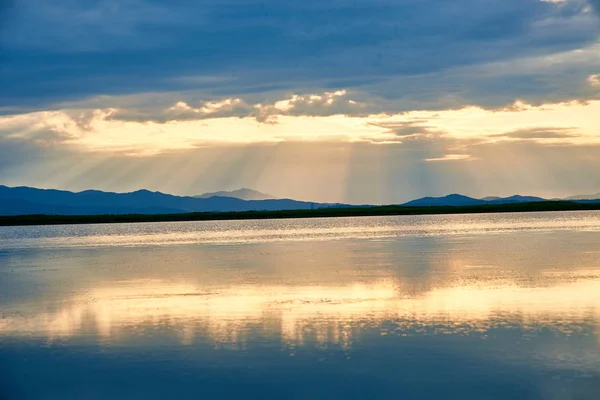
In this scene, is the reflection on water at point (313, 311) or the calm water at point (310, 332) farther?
the reflection on water at point (313, 311)

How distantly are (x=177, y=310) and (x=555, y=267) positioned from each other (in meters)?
21.7

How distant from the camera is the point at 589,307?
2736 cm

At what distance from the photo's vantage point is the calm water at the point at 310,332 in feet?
58.9

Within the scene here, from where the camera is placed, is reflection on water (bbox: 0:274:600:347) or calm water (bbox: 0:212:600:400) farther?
reflection on water (bbox: 0:274:600:347)

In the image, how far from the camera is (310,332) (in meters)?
23.8

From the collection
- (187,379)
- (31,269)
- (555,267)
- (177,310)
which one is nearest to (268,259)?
(31,269)

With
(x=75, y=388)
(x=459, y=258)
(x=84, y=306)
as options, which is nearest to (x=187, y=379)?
(x=75, y=388)

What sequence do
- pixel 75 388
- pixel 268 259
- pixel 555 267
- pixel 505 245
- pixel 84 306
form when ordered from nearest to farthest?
1. pixel 75 388
2. pixel 84 306
3. pixel 555 267
4. pixel 268 259
5. pixel 505 245

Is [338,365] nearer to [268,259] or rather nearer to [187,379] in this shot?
[187,379]

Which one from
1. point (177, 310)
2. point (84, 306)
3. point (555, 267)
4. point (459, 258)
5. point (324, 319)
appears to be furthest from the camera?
point (459, 258)

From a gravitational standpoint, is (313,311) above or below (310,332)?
above

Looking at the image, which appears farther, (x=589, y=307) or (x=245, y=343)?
(x=589, y=307)

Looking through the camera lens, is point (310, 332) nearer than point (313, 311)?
Yes

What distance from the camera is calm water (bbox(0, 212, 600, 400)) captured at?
1794 cm
